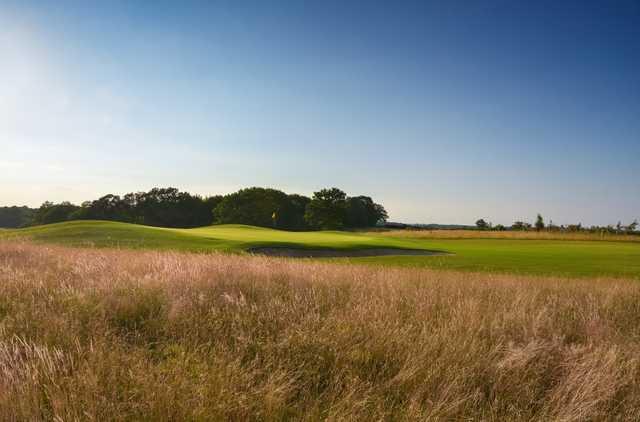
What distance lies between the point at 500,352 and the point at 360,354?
1.61m

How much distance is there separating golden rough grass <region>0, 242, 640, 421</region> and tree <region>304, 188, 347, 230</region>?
2792 inches

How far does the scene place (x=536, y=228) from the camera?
47469 mm

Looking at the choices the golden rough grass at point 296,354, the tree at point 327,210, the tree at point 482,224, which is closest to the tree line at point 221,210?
the tree at point 327,210

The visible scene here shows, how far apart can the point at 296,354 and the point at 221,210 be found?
76.5 metres

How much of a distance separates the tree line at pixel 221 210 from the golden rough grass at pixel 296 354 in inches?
2641

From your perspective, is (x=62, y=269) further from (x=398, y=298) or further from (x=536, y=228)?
(x=536, y=228)

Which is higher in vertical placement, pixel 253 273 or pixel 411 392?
pixel 253 273

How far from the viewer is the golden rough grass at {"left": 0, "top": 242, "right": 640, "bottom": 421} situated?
3.02 m

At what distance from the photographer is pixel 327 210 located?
78375mm

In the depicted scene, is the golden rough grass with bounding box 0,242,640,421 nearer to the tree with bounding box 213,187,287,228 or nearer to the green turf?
the green turf

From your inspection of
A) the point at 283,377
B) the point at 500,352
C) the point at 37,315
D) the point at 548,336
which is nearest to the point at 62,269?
the point at 37,315

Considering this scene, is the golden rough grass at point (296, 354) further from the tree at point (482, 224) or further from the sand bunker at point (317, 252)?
the tree at point (482, 224)

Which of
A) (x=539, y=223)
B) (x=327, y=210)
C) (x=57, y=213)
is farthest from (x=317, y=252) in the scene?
(x=57, y=213)

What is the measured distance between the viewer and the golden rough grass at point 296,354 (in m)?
3.02
